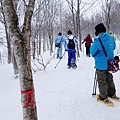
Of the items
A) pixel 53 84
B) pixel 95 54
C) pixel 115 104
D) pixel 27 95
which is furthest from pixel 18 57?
pixel 53 84

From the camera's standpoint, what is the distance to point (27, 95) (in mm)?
2301

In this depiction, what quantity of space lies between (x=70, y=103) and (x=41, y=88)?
1691 mm

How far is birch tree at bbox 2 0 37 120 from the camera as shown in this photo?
7.04 feet

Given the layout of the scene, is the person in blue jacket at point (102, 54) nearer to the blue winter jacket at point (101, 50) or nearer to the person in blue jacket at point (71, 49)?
the blue winter jacket at point (101, 50)

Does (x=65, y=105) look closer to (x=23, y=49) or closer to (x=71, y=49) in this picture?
(x=23, y=49)

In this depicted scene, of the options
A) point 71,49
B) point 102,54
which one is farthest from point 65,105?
point 71,49

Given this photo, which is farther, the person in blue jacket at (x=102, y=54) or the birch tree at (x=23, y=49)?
the person in blue jacket at (x=102, y=54)

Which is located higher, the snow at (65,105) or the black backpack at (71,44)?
the black backpack at (71,44)

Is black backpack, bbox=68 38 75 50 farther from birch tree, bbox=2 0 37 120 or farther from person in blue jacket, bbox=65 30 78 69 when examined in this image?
birch tree, bbox=2 0 37 120

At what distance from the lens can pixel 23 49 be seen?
7.24 ft

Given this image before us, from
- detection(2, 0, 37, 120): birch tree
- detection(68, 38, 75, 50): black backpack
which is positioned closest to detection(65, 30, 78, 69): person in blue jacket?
detection(68, 38, 75, 50): black backpack

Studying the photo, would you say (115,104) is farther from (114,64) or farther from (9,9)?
(9,9)

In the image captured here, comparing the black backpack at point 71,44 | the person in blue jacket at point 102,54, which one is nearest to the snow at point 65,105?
the person in blue jacket at point 102,54

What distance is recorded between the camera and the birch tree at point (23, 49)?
215 cm
